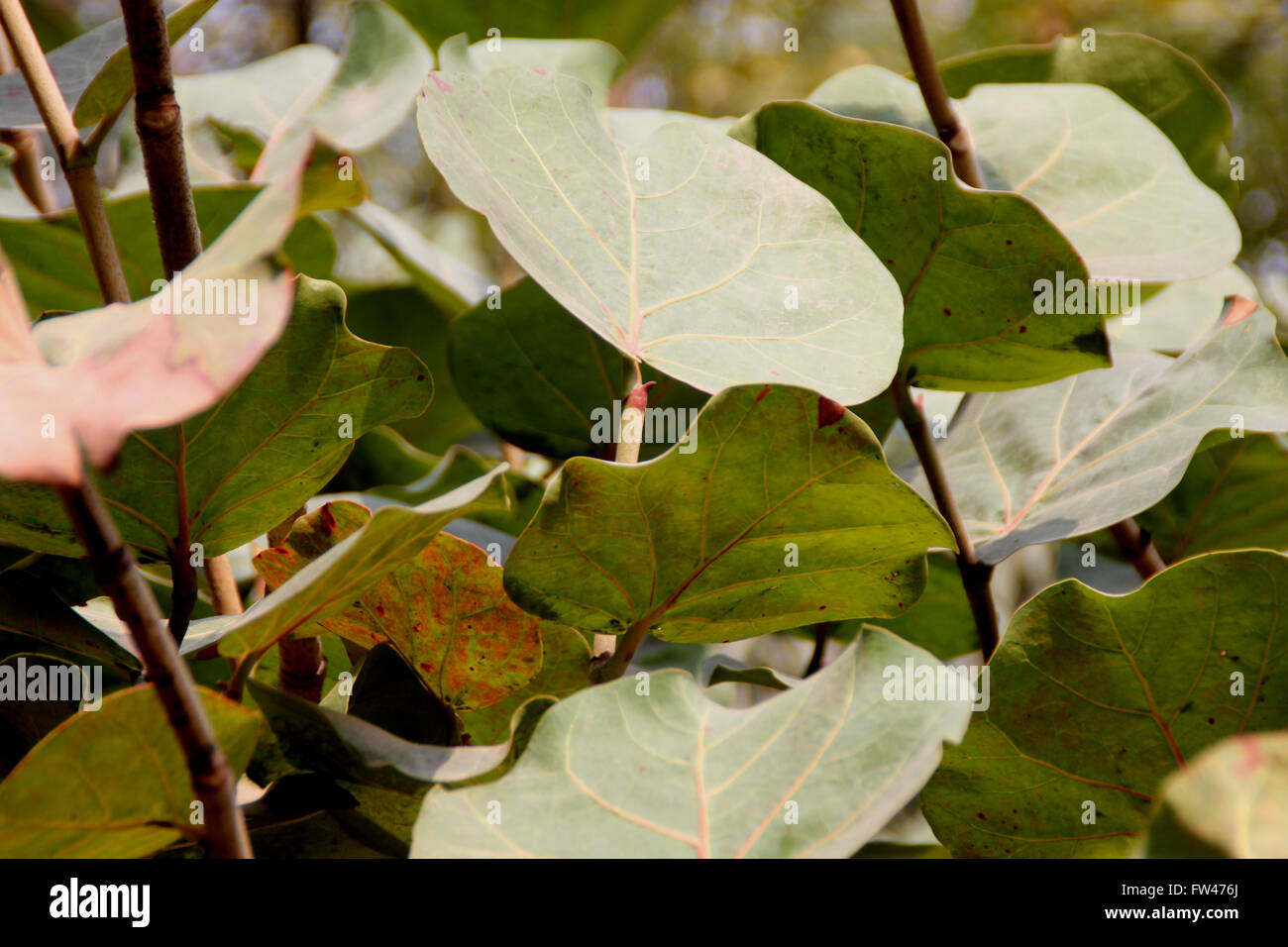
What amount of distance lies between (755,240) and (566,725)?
23 cm

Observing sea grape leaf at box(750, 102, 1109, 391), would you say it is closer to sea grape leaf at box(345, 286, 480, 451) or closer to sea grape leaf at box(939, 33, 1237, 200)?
sea grape leaf at box(939, 33, 1237, 200)

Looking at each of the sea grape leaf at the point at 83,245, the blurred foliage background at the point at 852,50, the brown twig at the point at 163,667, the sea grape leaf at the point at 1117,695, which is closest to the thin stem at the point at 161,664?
the brown twig at the point at 163,667

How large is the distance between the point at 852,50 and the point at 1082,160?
4.70 m

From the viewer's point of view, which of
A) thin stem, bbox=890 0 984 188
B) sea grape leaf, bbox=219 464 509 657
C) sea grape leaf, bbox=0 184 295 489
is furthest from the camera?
thin stem, bbox=890 0 984 188

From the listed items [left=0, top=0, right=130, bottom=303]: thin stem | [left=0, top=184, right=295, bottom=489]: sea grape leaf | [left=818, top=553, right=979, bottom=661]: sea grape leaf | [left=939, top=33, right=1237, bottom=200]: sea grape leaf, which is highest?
[left=939, top=33, right=1237, bottom=200]: sea grape leaf

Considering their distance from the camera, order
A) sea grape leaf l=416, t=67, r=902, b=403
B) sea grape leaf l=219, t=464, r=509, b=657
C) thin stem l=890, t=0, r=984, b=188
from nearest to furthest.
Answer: sea grape leaf l=219, t=464, r=509, b=657 < sea grape leaf l=416, t=67, r=902, b=403 < thin stem l=890, t=0, r=984, b=188

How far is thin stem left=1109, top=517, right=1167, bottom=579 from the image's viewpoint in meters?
0.59

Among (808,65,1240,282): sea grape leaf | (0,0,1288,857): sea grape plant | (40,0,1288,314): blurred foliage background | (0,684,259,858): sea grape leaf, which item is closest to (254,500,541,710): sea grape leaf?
A: (0,0,1288,857): sea grape plant

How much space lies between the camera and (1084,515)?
0.48 meters

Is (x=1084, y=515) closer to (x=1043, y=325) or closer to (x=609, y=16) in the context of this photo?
(x=1043, y=325)

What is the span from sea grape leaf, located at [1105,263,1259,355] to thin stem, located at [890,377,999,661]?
1.04 ft

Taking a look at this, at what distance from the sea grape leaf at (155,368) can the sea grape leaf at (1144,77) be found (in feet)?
1.91

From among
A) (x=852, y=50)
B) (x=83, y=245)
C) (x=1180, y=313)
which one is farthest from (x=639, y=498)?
(x=852, y=50)
